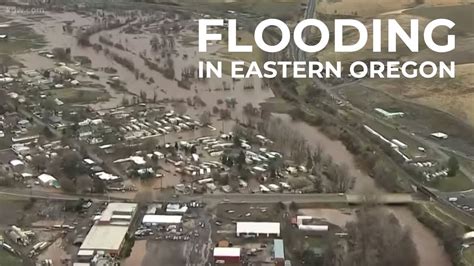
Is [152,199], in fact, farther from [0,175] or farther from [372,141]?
[372,141]

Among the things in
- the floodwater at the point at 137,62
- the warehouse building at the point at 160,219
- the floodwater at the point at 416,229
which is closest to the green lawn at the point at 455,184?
the floodwater at the point at 416,229

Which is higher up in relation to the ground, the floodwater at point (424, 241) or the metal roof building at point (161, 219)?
the metal roof building at point (161, 219)

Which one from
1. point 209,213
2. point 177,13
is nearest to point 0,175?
point 209,213

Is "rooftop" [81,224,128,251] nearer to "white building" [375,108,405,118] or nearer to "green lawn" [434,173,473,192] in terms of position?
"green lawn" [434,173,473,192]

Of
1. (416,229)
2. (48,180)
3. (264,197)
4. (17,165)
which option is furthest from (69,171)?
(416,229)

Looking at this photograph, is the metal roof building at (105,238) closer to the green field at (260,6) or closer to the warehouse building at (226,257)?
the warehouse building at (226,257)

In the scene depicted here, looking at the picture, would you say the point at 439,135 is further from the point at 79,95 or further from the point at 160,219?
the point at 79,95
